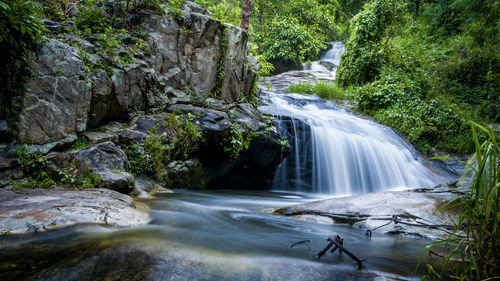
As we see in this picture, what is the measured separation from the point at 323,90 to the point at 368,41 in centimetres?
346

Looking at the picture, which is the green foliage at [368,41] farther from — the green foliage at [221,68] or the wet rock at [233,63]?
the green foliage at [221,68]

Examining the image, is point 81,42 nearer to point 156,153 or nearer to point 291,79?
Result: point 156,153

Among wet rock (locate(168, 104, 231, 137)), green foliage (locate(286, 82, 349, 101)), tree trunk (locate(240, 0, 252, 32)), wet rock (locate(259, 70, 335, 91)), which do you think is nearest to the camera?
wet rock (locate(168, 104, 231, 137))

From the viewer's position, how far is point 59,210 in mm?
2781

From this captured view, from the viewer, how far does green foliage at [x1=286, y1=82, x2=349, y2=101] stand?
551 inches

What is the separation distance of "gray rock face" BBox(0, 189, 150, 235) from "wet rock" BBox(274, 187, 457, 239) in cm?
252

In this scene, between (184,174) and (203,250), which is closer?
(203,250)

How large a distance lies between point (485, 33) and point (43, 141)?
749cm

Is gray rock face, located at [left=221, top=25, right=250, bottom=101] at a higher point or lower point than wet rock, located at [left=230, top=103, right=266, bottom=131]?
higher

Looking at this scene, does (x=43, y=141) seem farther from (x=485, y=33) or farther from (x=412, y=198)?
(x=485, y=33)

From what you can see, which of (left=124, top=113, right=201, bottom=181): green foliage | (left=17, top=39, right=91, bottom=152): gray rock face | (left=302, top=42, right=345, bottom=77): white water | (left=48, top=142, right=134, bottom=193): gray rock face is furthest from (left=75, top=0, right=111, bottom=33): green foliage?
(left=302, top=42, right=345, bottom=77): white water

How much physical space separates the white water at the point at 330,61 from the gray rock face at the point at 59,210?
20385mm

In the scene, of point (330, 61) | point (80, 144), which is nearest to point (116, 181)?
point (80, 144)

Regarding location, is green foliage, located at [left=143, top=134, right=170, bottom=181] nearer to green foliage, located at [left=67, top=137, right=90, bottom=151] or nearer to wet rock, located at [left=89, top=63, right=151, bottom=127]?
wet rock, located at [left=89, top=63, right=151, bottom=127]
